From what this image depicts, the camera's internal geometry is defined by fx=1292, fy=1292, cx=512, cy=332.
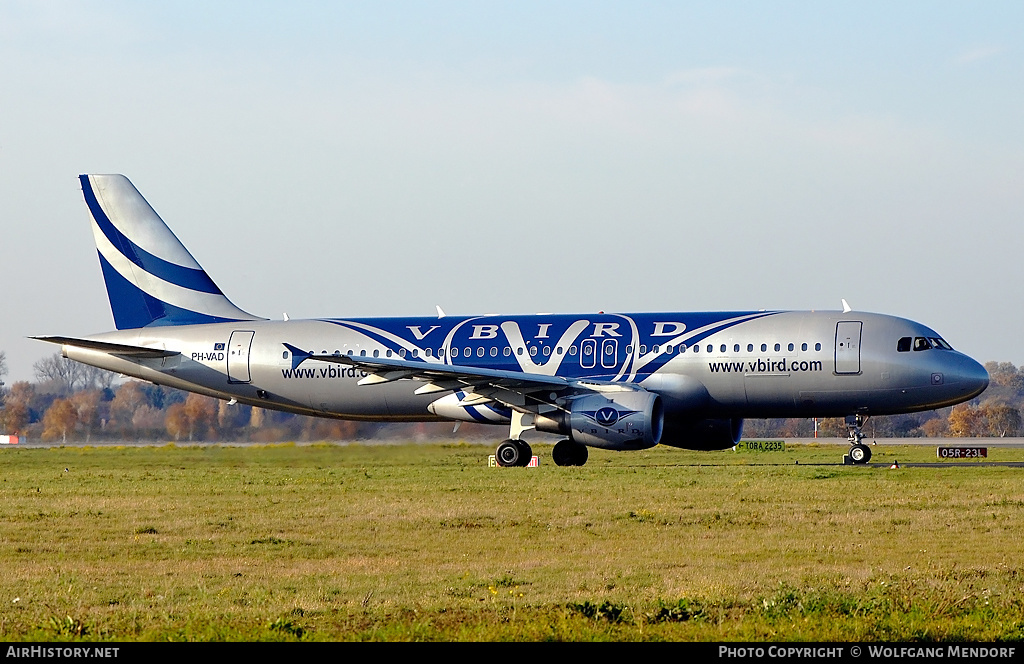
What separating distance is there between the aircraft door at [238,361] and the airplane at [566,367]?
31mm

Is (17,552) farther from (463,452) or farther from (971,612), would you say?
(463,452)

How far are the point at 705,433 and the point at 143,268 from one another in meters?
19.0

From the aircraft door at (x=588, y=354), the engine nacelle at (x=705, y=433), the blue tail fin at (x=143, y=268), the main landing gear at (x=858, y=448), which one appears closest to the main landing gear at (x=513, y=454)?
the aircraft door at (x=588, y=354)

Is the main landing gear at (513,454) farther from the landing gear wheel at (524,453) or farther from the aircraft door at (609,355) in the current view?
the aircraft door at (609,355)

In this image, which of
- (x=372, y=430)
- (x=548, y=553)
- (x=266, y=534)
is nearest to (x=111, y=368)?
(x=372, y=430)

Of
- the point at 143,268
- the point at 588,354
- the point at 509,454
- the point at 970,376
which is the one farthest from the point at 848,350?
the point at 143,268

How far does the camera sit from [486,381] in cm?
3450

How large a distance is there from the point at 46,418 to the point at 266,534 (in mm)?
43882

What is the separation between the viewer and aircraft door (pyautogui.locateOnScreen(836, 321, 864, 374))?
34.0 metres

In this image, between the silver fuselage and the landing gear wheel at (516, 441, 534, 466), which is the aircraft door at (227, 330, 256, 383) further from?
the landing gear wheel at (516, 441, 534, 466)

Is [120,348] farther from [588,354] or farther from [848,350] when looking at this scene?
[848,350]
